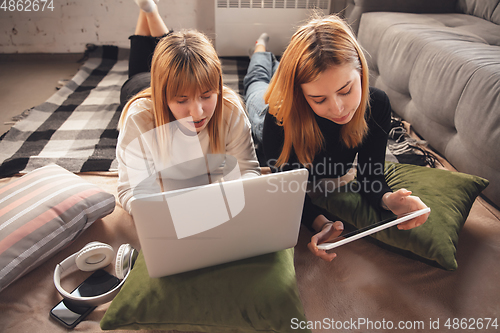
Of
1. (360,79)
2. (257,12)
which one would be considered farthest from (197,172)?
(257,12)

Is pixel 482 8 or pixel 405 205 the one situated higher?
pixel 482 8

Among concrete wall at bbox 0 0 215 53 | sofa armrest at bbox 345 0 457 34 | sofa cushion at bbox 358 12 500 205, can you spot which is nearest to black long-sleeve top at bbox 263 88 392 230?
sofa cushion at bbox 358 12 500 205

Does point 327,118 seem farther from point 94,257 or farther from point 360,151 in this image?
point 94,257

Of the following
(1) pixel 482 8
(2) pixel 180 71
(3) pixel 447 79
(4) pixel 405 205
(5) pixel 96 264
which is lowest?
(5) pixel 96 264

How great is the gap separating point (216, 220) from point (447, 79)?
1123 mm

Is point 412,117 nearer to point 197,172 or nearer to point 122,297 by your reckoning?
point 197,172

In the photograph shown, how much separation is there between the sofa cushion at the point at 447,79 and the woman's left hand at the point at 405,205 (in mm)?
425

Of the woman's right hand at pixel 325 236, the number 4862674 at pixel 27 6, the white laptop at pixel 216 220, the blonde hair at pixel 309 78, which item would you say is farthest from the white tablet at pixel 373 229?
the number 4862674 at pixel 27 6

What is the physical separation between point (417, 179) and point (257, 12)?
5.61 ft

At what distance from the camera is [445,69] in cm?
124

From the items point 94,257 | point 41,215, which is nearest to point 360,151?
point 94,257

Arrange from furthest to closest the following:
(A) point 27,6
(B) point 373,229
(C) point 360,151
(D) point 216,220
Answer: (A) point 27,6
(C) point 360,151
(B) point 373,229
(D) point 216,220

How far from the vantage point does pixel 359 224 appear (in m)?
0.90

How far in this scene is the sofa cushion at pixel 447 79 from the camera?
1067mm
